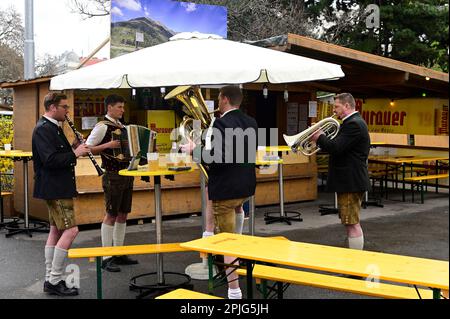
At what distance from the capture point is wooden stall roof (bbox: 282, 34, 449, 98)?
331 inches

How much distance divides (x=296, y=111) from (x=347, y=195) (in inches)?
235

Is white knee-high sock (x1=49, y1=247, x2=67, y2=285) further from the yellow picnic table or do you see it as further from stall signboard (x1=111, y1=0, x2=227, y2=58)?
stall signboard (x1=111, y1=0, x2=227, y2=58)

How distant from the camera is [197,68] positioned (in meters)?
4.89

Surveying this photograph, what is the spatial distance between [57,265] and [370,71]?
24.8 ft

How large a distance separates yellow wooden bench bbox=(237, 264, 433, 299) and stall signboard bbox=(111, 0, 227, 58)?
20.1ft

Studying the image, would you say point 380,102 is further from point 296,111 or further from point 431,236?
point 431,236

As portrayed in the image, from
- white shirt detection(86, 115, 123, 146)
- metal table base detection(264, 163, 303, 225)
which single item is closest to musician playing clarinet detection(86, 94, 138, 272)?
white shirt detection(86, 115, 123, 146)

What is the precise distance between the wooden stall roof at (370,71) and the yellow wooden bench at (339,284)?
165 inches

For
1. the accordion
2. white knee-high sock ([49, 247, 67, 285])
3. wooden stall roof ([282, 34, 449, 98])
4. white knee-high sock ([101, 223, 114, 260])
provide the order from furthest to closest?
wooden stall roof ([282, 34, 449, 98]) < white knee-high sock ([101, 223, 114, 260]) < the accordion < white knee-high sock ([49, 247, 67, 285])

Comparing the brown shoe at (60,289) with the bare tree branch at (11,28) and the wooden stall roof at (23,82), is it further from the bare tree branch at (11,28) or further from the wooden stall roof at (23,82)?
the bare tree branch at (11,28)

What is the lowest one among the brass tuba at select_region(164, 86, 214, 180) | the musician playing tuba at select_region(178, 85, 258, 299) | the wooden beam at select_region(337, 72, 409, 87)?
the musician playing tuba at select_region(178, 85, 258, 299)

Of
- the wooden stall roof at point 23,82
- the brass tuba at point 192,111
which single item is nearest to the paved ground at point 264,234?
the brass tuba at point 192,111

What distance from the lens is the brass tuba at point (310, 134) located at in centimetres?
574

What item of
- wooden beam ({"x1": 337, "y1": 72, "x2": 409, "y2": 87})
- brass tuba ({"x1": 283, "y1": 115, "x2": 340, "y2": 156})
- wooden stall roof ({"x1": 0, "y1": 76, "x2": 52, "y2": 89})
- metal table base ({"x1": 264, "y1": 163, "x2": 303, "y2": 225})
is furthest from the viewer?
wooden beam ({"x1": 337, "y1": 72, "x2": 409, "y2": 87})
